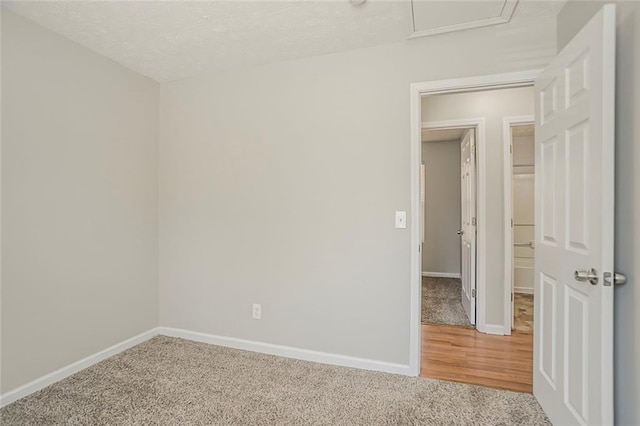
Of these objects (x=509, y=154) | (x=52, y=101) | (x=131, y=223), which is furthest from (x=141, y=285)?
(x=509, y=154)

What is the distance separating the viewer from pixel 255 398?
6.57 ft

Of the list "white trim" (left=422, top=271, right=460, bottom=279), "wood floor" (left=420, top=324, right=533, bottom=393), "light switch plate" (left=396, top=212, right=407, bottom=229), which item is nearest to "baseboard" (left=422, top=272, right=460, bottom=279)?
"white trim" (left=422, top=271, right=460, bottom=279)

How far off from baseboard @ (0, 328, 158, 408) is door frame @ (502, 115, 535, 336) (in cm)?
345

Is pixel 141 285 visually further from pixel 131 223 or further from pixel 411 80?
pixel 411 80

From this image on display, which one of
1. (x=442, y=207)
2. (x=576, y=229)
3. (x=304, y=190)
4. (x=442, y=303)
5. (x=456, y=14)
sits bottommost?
(x=442, y=303)

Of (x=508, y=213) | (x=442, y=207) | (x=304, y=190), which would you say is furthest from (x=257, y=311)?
(x=442, y=207)

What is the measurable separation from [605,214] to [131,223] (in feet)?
10.6

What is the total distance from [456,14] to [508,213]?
195 centimetres

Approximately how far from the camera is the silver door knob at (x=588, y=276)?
1.33 metres

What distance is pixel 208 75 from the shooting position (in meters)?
2.86

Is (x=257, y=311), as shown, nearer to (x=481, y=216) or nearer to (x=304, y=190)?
(x=304, y=190)

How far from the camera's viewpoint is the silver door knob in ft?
4.35

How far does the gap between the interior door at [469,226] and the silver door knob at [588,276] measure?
184cm

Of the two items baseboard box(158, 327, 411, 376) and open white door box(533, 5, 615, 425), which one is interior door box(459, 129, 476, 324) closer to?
open white door box(533, 5, 615, 425)
